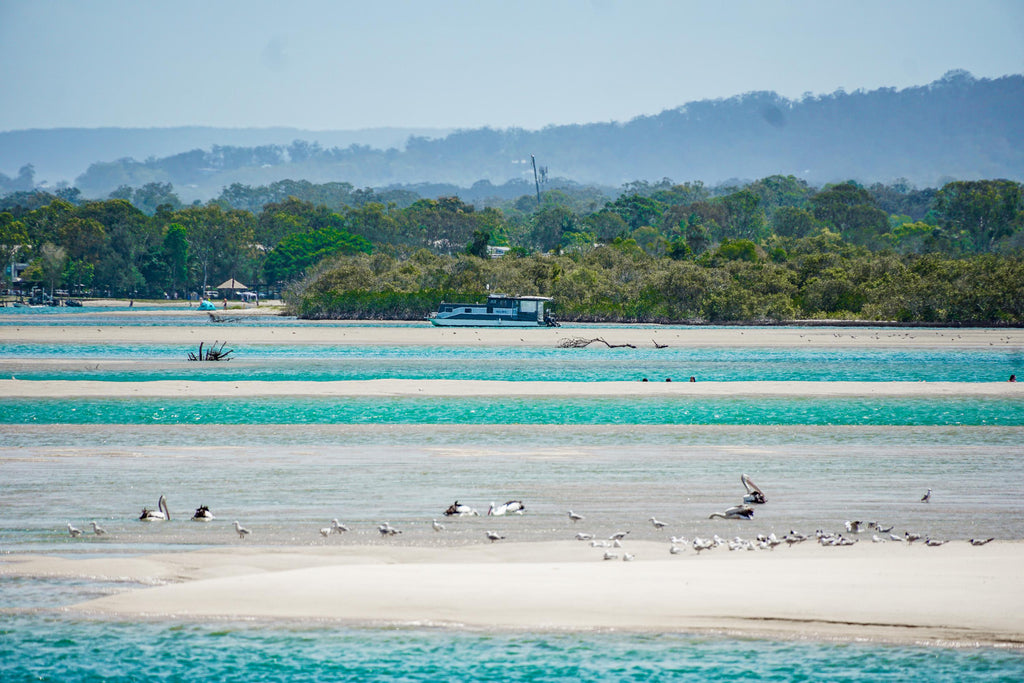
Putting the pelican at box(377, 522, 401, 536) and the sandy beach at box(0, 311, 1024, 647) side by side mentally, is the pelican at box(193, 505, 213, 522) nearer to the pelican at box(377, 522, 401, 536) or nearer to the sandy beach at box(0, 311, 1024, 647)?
the sandy beach at box(0, 311, 1024, 647)

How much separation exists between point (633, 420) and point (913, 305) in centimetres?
7349

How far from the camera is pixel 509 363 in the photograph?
5322 cm

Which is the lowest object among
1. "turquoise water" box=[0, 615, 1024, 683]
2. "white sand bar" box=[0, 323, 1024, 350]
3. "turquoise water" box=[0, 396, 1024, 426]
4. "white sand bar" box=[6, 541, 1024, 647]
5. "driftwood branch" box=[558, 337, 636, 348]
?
"turquoise water" box=[0, 615, 1024, 683]

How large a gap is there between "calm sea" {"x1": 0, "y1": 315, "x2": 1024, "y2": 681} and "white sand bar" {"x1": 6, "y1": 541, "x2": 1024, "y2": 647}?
396mm

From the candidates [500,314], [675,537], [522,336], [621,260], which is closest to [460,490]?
[675,537]

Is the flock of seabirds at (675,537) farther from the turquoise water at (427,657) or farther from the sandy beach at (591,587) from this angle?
the turquoise water at (427,657)

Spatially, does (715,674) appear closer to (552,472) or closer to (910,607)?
(910,607)

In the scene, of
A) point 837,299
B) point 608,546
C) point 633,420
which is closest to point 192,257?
point 837,299

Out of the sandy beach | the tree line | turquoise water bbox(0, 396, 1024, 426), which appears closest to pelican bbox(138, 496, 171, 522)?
the sandy beach

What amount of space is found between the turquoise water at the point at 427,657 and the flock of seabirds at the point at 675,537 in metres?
2.98

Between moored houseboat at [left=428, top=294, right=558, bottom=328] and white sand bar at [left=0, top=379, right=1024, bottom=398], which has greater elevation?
moored houseboat at [left=428, top=294, right=558, bottom=328]

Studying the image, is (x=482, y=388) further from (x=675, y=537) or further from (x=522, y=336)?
(x=522, y=336)

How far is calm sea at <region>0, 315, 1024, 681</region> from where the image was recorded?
10.3 meters

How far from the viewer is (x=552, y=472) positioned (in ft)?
67.5
